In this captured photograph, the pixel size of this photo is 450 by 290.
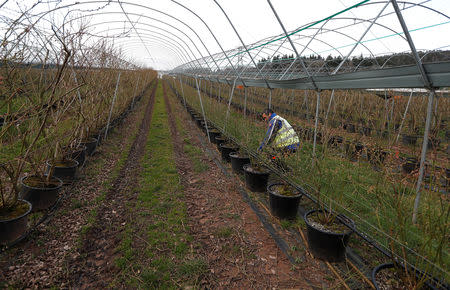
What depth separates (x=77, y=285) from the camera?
2137mm

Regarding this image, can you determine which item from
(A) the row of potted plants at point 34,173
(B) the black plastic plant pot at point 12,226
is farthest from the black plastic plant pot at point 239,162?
(B) the black plastic plant pot at point 12,226

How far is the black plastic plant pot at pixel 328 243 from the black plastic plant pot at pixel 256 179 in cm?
149

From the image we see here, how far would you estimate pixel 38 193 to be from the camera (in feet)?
10.1

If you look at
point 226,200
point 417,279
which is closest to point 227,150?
point 226,200

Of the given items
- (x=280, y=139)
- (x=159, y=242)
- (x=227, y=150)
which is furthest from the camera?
(x=227, y=150)

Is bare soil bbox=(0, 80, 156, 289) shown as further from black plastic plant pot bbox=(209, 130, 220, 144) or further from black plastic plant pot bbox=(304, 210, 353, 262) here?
black plastic plant pot bbox=(209, 130, 220, 144)

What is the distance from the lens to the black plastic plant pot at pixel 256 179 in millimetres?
3979

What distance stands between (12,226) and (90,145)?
2.98 metres

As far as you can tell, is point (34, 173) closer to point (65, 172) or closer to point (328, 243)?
point (65, 172)

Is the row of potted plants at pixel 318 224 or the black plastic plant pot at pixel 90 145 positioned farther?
the black plastic plant pot at pixel 90 145

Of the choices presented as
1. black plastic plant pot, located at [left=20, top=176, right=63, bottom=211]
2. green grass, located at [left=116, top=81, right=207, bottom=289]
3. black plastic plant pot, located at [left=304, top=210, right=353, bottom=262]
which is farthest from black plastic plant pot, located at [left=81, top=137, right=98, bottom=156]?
black plastic plant pot, located at [left=304, top=210, right=353, bottom=262]

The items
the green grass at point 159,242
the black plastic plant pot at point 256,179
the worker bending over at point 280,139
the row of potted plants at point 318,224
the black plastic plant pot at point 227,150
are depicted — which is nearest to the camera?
the row of potted plants at point 318,224

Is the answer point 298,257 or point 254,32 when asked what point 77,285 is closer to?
point 298,257

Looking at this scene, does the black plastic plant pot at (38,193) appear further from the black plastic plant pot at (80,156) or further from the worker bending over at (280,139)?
the worker bending over at (280,139)
